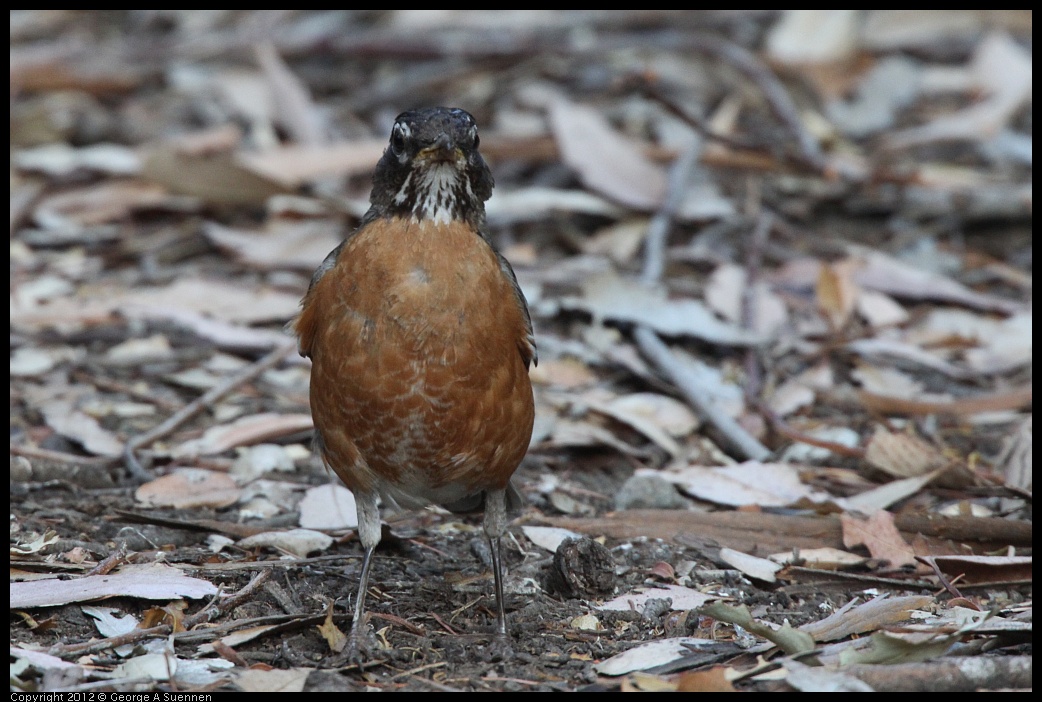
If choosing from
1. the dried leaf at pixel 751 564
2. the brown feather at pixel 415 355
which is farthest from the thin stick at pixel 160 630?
the dried leaf at pixel 751 564

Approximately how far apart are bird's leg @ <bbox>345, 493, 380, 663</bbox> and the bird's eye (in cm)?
159

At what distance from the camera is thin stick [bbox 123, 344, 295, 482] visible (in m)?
6.88

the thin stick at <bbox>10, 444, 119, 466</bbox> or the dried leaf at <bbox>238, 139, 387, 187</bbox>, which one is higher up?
the dried leaf at <bbox>238, 139, 387, 187</bbox>

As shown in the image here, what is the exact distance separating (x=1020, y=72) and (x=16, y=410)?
30.1 feet

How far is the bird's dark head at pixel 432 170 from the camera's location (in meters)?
5.40

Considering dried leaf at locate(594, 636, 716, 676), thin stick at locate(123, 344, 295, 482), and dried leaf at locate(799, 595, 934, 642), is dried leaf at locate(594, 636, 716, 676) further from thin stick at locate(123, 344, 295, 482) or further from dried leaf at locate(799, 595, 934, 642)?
thin stick at locate(123, 344, 295, 482)

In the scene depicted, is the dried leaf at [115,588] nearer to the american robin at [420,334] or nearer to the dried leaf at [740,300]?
the american robin at [420,334]

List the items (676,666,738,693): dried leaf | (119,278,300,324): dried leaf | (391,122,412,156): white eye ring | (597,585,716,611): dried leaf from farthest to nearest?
(119,278,300,324): dried leaf, (597,585,716,611): dried leaf, (391,122,412,156): white eye ring, (676,666,738,693): dried leaf

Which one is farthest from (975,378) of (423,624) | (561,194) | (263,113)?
(263,113)

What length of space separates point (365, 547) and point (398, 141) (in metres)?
1.86

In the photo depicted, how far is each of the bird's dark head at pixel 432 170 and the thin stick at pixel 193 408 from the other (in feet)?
7.34

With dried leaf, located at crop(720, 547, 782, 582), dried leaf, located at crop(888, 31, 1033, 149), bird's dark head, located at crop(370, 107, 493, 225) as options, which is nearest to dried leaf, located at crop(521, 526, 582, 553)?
dried leaf, located at crop(720, 547, 782, 582)

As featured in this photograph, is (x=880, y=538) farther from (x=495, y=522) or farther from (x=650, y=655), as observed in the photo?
(x=495, y=522)

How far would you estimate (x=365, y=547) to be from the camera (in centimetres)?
583
